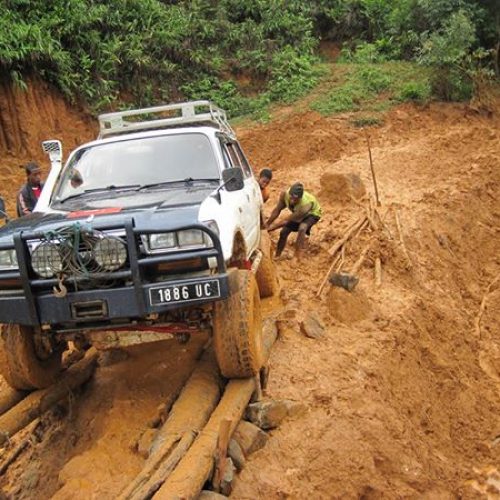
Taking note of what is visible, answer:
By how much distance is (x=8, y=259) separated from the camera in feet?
15.1

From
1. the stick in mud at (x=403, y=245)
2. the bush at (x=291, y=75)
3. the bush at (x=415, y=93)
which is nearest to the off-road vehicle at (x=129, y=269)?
the stick in mud at (x=403, y=245)

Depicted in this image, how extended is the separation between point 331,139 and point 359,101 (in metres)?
3.40

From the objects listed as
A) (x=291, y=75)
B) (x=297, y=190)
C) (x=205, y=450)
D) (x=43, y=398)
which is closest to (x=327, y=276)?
(x=297, y=190)

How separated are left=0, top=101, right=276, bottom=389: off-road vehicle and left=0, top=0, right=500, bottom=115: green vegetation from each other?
1022cm

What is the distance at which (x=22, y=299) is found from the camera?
14.6ft

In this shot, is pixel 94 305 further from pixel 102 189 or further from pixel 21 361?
pixel 102 189

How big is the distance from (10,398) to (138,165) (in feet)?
7.35

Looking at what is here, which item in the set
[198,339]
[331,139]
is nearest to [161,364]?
[198,339]

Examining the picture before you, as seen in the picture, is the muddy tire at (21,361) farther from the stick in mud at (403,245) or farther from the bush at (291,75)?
the bush at (291,75)

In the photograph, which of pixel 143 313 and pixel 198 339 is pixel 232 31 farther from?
pixel 143 313

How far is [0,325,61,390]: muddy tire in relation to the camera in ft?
16.4

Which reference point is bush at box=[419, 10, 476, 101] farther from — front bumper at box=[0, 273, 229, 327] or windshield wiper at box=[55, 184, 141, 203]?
front bumper at box=[0, 273, 229, 327]

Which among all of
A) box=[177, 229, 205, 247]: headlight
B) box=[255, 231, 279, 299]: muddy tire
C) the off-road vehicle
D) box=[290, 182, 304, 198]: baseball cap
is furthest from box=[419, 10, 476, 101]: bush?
box=[177, 229, 205, 247]: headlight

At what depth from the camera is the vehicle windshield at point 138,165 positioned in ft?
19.1
